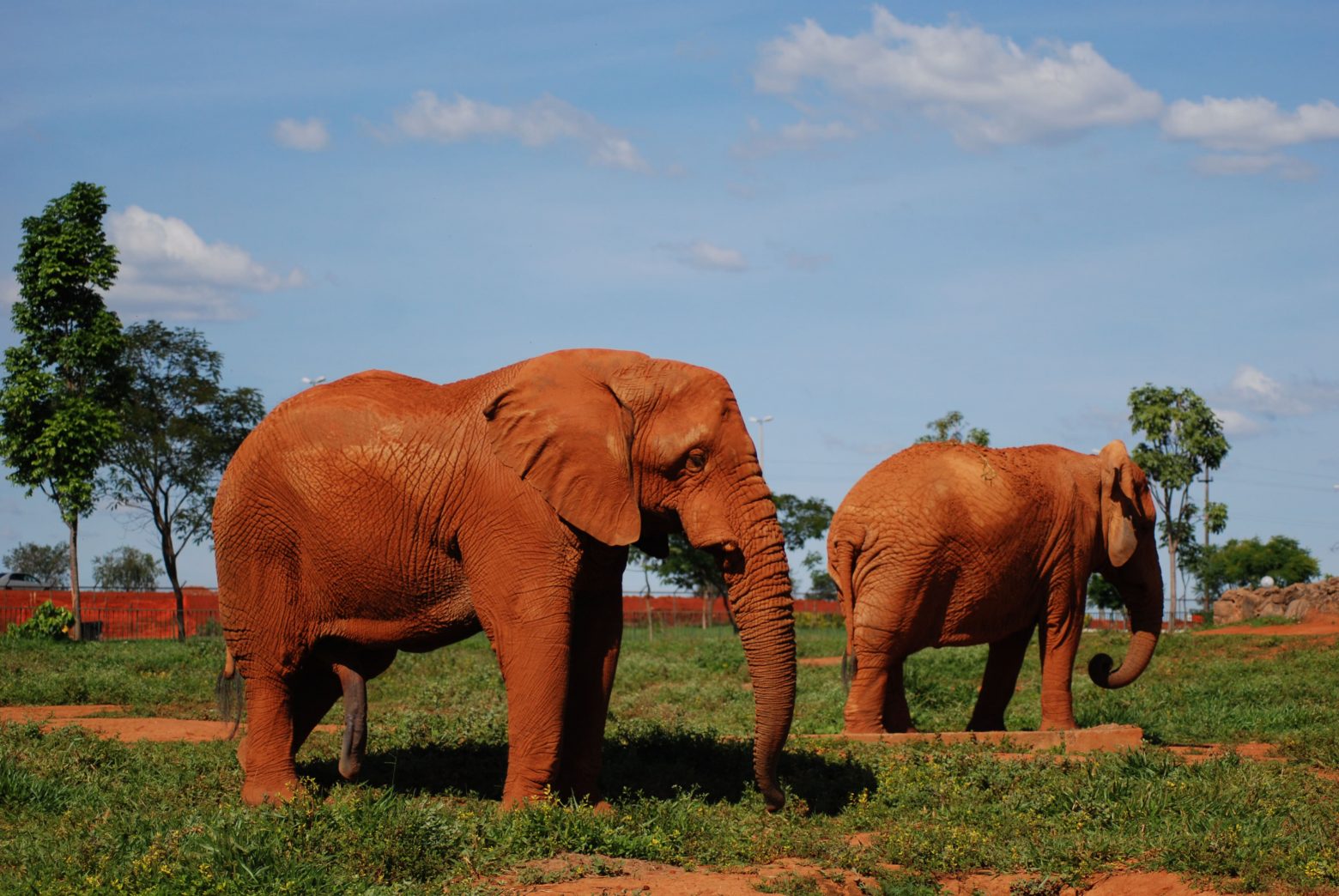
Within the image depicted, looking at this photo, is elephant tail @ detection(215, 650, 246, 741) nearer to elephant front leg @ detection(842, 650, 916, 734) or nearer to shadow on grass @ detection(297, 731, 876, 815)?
shadow on grass @ detection(297, 731, 876, 815)

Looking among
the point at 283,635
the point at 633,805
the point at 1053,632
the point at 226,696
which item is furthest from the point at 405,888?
the point at 1053,632

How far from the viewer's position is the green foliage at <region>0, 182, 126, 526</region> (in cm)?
3183

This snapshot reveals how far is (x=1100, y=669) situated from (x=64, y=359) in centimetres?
2546

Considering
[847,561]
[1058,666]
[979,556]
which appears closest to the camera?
[979,556]

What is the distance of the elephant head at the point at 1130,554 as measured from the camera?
48.5 feet

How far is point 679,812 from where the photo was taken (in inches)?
382

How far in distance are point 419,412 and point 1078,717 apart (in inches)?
358

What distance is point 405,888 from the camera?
7824mm

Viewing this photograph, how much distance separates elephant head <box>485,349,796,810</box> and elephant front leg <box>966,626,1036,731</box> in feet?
18.7

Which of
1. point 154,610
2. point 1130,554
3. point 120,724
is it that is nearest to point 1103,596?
point 154,610

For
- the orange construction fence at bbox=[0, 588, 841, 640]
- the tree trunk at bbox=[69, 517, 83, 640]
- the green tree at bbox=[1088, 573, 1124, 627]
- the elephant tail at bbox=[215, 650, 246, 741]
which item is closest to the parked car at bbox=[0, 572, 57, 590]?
the orange construction fence at bbox=[0, 588, 841, 640]

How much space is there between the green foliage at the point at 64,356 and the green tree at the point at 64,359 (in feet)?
0.06

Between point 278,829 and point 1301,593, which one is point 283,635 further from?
point 1301,593

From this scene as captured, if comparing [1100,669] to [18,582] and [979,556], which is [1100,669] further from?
[18,582]
